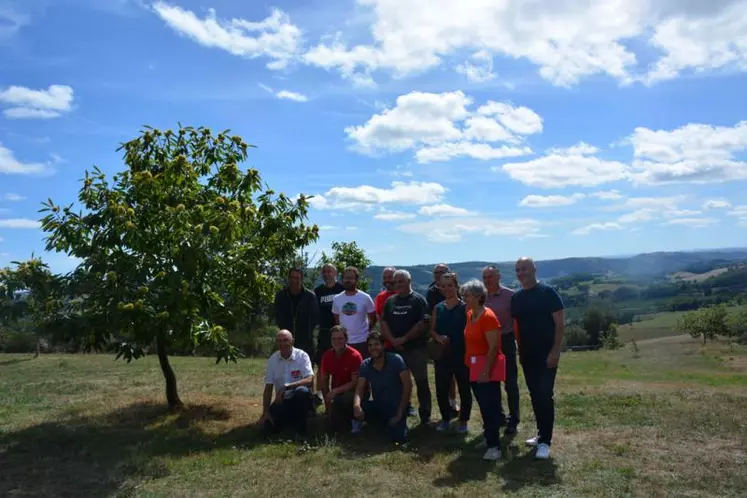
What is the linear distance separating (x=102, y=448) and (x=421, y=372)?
417 centimetres

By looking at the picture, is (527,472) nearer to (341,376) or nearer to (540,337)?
(540,337)

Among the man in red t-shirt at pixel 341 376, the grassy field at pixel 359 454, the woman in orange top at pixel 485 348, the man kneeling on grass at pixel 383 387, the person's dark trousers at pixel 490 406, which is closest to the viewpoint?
the grassy field at pixel 359 454

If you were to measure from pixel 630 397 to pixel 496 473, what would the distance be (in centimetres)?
467

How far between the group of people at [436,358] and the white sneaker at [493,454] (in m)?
0.01

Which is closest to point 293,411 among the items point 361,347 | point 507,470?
point 361,347

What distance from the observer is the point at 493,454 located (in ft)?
20.7

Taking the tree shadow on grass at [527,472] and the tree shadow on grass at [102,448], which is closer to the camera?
the tree shadow on grass at [527,472]

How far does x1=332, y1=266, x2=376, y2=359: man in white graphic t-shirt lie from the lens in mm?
8250

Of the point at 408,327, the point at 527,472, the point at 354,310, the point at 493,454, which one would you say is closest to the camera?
the point at 527,472

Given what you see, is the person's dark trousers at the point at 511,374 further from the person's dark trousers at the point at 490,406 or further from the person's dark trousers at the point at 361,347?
the person's dark trousers at the point at 361,347

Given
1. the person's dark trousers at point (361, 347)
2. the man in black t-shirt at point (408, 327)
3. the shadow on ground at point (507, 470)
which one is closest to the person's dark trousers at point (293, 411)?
the person's dark trousers at point (361, 347)

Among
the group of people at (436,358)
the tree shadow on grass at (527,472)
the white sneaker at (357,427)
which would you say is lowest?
the tree shadow on grass at (527,472)

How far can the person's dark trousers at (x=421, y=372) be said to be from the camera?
7871 millimetres

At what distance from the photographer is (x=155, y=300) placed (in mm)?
7203
